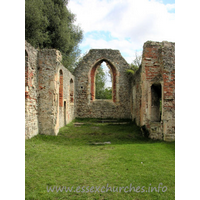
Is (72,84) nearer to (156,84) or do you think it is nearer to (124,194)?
(156,84)

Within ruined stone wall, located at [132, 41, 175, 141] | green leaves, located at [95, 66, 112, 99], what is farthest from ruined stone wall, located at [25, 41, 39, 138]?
green leaves, located at [95, 66, 112, 99]

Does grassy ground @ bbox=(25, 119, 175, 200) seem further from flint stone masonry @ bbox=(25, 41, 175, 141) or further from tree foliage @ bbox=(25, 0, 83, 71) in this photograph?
tree foliage @ bbox=(25, 0, 83, 71)

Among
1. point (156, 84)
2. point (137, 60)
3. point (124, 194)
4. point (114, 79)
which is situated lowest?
point (124, 194)

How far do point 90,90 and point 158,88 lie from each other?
6.80 meters

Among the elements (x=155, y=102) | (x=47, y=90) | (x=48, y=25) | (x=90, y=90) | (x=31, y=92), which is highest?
(x=48, y=25)

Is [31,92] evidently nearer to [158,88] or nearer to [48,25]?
[158,88]

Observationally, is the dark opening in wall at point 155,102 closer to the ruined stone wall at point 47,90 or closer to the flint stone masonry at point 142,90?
the flint stone masonry at point 142,90

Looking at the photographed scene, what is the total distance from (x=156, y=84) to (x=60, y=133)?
5.46 metres

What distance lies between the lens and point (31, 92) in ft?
22.7

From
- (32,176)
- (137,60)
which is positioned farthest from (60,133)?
(137,60)

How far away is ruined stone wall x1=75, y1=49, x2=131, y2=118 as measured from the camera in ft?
46.1

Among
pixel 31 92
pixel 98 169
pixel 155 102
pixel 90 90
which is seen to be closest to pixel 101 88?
pixel 90 90

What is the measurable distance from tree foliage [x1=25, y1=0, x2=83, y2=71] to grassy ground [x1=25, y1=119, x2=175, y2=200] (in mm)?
8845

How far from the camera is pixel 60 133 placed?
8281mm
